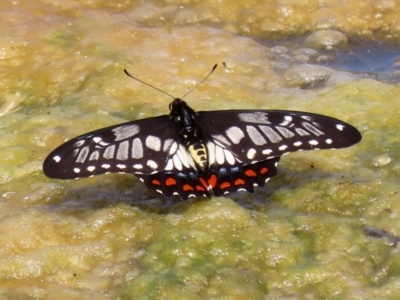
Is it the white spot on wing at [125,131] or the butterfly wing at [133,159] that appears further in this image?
the white spot on wing at [125,131]

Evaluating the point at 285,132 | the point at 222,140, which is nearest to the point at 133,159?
the point at 222,140

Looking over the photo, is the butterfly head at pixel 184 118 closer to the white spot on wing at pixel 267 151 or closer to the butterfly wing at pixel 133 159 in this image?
the butterfly wing at pixel 133 159

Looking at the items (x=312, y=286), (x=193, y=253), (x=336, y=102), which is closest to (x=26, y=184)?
(x=193, y=253)

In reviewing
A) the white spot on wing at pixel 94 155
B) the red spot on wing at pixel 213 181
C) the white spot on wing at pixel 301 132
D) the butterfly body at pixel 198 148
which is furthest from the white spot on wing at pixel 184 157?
the white spot on wing at pixel 301 132

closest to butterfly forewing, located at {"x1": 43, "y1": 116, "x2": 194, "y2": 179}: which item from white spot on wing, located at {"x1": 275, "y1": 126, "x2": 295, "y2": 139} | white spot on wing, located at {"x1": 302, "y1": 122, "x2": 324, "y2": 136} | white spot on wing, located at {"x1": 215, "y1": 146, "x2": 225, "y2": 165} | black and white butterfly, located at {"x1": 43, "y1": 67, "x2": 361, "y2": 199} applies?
black and white butterfly, located at {"x1": 43, "y1": 67, "x2": 361, "y2": 199}

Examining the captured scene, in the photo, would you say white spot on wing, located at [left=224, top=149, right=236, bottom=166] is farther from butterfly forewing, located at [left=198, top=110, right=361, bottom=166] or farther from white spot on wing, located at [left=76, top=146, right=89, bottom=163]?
white spot on wing, located at [left=76, top=146, right=89, bottom=163]

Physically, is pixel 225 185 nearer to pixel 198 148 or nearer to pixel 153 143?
pixel 198 148

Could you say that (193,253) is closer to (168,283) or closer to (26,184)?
(168,283)
